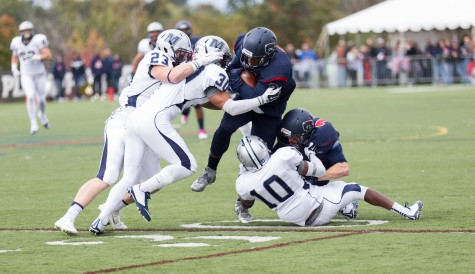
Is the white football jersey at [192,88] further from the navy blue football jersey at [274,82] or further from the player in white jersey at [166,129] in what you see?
the navy blue football jersey at [274,82]

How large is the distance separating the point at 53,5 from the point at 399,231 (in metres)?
61.0

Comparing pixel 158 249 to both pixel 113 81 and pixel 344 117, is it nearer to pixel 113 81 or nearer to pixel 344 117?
pixel 344 117

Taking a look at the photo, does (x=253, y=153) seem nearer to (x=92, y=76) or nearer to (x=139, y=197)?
(x=139, y=197)

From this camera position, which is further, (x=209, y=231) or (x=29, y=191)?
(x=29, y=191)

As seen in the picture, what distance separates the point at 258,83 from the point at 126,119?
1.21 m

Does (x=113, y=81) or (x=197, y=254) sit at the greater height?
(x=197, y=254)

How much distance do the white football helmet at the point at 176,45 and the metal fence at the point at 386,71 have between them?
3009cm

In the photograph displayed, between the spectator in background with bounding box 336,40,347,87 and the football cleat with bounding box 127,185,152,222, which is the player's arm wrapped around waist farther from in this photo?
the spectator in background with bounding box 336,40,347,87

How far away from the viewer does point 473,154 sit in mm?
14484

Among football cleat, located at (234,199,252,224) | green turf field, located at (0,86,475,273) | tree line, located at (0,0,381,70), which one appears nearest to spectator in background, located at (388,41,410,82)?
tree line, located at (0,0,381,70)

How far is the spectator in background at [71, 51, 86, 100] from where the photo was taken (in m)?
41.1

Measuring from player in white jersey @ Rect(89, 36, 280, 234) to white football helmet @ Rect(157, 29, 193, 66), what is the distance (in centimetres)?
11

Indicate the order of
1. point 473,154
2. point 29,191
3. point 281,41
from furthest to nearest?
point 281,41
point 473,154
point 29,191

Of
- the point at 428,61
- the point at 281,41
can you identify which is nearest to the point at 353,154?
the point at 428,61
